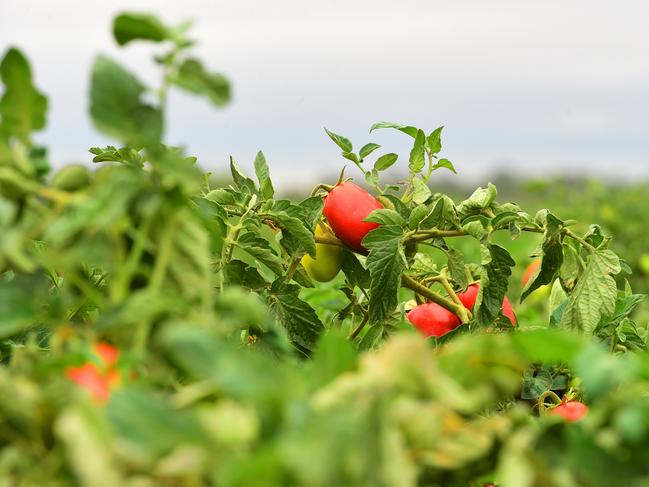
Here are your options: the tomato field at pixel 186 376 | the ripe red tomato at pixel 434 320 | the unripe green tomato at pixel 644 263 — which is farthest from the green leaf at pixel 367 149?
the unripe green tomato at pixel 644 263

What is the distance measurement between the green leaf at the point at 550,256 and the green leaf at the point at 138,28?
3.01ft

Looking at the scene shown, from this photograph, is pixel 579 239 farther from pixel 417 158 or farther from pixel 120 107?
pixel 120 107

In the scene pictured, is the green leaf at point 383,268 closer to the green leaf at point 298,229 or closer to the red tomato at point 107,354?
the green leaf at point 298,229

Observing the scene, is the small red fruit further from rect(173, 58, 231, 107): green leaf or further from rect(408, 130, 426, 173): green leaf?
rect(408, 130, 426, 173): green leaf

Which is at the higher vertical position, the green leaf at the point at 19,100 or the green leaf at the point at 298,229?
the green leaf at the point at 19,100

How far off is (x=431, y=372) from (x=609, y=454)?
0.15 meters

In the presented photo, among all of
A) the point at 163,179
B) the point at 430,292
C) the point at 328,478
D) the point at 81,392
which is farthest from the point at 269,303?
the point at 328,478

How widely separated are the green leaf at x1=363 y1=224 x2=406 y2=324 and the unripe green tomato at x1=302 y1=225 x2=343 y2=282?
19cm

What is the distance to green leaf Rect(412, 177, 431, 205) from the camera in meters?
1.66

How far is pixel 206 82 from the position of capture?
84cm

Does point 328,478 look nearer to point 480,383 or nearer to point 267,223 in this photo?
point 480,383

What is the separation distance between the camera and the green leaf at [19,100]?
87cm

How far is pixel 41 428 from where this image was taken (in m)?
0.74

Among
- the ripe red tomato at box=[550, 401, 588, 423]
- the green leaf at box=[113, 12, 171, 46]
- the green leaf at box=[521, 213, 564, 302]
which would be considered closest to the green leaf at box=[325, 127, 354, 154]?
the green leaf at box=[521, 213, 564, 302]
